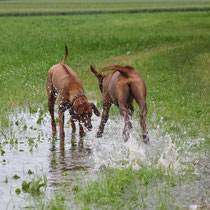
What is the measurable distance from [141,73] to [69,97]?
25.7 ft

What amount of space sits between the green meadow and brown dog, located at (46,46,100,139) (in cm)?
116

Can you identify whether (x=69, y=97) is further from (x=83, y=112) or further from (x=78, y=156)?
(x=78, y=156)

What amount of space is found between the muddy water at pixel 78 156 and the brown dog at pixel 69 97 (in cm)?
43

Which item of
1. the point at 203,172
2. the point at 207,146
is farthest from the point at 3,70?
the point at 203,172

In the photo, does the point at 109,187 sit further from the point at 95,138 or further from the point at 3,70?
the point at 3,70

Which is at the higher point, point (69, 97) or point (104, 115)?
point (69, 97)

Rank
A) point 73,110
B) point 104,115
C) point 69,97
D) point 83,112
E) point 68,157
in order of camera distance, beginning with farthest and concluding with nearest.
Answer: point 69,97, point 104,115, point 73,110, point 83,112, point 68,157

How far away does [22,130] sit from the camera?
1112 cm

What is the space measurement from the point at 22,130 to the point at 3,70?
Answer: 854 centimetres

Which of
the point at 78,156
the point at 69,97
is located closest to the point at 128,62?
the point at 69,97

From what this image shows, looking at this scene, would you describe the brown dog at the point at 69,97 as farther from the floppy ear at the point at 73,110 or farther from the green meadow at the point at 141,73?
the green meadow at the point at 141,73

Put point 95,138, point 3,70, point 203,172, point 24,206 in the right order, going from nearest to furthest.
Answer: point 24,206
point 203,172
point 95,138
point 3,70

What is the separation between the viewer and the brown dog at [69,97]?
9734 millimetres

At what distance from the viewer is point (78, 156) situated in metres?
9.24
